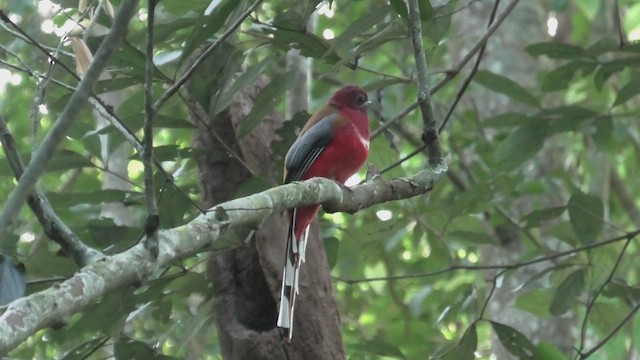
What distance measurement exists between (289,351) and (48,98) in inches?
60.0

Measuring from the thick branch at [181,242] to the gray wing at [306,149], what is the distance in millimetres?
920

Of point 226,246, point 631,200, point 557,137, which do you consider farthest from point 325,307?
point 631,200

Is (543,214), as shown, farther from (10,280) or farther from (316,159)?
(10,280)

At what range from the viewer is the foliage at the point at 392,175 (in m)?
4.01

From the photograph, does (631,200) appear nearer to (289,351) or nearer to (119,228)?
(289,351)

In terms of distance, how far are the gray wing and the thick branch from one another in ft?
3.02

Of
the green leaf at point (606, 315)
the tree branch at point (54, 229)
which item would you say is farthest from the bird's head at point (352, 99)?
the tree branch at point (54, 229)

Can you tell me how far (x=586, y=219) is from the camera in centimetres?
463

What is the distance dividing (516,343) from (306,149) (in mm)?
1194

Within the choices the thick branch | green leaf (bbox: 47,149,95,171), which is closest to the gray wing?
green leaf (bbox: 47,149,95,171)

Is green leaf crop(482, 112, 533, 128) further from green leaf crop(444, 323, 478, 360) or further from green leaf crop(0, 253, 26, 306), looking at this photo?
green leaf crop(0, 253, 26, 306)

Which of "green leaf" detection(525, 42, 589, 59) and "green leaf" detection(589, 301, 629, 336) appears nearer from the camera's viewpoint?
"green leaf" detection(525, 42, 589, 59)

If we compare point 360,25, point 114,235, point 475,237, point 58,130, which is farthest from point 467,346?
point 58,130

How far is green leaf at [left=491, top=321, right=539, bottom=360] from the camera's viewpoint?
4328mm
